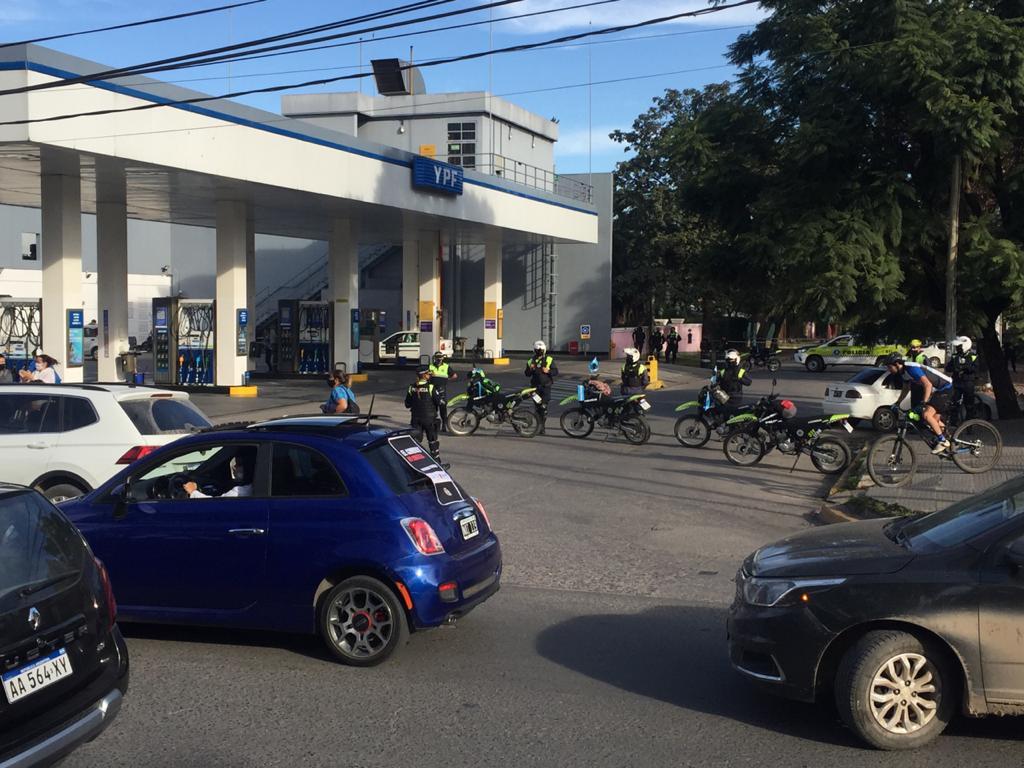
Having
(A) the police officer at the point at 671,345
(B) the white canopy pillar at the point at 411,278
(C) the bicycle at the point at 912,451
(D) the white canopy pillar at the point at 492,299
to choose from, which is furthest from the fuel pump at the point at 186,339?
(A) the police officer at the point at 671,345

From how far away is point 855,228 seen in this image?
19.0 meters

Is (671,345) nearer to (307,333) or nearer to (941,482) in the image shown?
(307,333)

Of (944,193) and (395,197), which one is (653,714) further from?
(395,197)

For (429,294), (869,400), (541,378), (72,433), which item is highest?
(429,294)

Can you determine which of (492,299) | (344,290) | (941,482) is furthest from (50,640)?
(492,299)

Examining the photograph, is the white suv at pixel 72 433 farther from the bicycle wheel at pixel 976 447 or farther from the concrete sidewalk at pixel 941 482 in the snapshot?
the bicycle wheel at pixel 976 447

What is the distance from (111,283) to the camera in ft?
88.1

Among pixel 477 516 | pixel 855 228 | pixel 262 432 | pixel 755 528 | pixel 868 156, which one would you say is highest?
pixel 868 156

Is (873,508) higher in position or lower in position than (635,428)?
lower

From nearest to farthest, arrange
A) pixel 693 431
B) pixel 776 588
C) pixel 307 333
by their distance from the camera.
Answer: pixel 776 588 → pixel 693 431 → pixel 307 333

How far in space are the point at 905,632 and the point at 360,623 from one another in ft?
10.9

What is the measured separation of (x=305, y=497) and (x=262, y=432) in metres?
0.65

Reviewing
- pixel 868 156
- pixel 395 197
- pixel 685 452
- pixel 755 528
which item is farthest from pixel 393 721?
pixel 395 197

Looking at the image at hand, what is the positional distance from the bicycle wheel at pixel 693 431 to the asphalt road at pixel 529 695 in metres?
8.36
